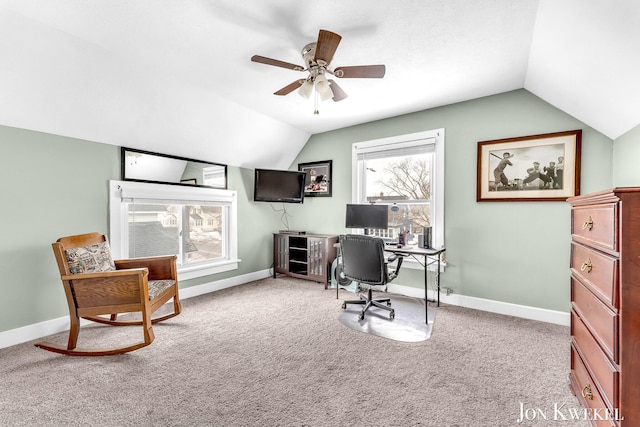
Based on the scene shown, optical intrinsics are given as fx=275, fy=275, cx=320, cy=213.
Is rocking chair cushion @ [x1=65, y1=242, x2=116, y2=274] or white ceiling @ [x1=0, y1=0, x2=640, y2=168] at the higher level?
white ceiling @ [x1=0, y1=0, x2=640, y2=168]

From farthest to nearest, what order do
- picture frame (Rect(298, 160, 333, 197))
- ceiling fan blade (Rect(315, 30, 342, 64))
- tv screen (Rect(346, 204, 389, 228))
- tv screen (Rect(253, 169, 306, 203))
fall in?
picture frame (Rect(298, 160, 333, 197))
tv screen (Rect(253, 169, 306, 203))
tv screen (Rect(346, 204, 389, 228))
ceiling fan blade (Rect(315, 30, 342, 64))

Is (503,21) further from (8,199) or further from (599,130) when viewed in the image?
(8,199)

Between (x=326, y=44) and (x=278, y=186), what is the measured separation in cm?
291

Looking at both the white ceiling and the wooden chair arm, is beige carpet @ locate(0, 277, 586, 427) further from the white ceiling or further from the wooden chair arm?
the white ceiling

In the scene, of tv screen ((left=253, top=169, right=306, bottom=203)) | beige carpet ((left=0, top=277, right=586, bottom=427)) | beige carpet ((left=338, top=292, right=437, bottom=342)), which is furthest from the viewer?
tv screen ((left=253, top=169, right=306, bottom=203))

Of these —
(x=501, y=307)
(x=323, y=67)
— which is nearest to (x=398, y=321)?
(x=501, y=307)

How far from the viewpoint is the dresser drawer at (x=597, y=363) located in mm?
1225

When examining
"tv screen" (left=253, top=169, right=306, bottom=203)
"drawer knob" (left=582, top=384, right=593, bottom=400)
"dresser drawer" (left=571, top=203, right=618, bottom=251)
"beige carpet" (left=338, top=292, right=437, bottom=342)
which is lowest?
"beige carpet" (left=338, top=292, right=437, bottom=342)

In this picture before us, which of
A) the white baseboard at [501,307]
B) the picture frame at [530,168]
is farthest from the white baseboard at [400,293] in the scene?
the picture frame at [530,168]

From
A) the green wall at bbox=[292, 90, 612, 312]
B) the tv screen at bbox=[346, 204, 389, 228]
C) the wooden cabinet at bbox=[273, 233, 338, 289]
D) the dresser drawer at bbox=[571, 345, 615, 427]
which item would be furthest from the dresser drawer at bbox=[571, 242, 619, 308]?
the wooden cabinet at bbox=[273, 233, 338, 289]

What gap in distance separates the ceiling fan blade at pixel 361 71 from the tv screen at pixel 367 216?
6.43ft

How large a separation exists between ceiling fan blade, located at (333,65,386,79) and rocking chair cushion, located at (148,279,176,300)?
2504mm

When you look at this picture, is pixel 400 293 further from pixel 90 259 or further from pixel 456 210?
pixel 90 259

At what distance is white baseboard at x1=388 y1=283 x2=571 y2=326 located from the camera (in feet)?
9.46
